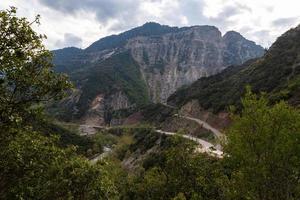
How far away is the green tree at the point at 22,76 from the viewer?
63.6 feet

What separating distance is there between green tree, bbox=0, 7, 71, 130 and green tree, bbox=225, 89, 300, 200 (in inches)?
416

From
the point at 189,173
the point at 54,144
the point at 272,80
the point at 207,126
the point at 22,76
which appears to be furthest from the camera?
the point at 207,126

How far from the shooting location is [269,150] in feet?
76.8

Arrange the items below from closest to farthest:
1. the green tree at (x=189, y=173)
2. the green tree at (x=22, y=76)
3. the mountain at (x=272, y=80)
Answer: the green tree at (x=22, y=76) → the green tree at (x=189, y=173) → the mountain at (x=272, y=80)

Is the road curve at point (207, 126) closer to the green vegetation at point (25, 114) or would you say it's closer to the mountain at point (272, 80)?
the mountain at point (272, 80)

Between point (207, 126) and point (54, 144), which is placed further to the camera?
point (207, 126)

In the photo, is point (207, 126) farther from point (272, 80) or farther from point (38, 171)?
point (38, 171)

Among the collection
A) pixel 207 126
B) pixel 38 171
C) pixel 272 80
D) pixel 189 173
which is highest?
pixel 272 80

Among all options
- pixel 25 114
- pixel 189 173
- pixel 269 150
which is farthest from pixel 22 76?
pixel 189 173

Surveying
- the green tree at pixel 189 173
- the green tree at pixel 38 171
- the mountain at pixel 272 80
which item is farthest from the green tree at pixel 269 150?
the mountain at pixel 272 80

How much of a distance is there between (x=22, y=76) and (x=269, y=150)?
45.6ft

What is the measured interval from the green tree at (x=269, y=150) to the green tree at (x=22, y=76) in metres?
10.6

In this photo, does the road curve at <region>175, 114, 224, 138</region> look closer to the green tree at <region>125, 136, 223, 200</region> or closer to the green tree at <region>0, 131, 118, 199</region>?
the green tree at <region>125, 136, 223, 200</region>

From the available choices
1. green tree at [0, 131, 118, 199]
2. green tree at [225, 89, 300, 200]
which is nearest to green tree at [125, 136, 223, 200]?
green tree at [0, 131, 118, 199]
